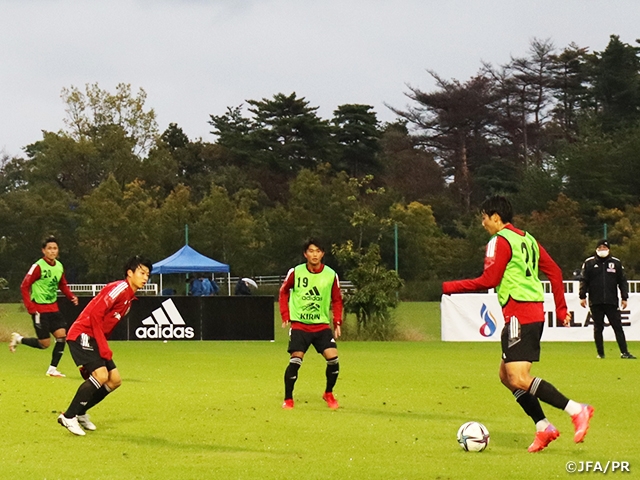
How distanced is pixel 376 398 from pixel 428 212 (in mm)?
47874

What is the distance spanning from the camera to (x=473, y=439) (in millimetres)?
9125

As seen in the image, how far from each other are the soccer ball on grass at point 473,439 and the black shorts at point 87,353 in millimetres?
3401

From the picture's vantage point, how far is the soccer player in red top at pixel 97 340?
33.3ft

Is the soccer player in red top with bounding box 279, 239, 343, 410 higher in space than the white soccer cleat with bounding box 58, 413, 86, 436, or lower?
higher

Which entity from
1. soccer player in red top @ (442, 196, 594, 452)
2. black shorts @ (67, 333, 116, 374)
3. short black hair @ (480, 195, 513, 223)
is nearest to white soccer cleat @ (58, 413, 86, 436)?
black shorts @ (67, 333, 116, 374)

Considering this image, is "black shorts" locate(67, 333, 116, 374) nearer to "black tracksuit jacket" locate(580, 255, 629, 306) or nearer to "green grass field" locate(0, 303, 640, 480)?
"green grass field" locate(0, 303, 640, 480)

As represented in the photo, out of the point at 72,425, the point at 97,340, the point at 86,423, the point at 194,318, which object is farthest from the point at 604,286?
the point at 72,425

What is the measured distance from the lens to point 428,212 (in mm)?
61094

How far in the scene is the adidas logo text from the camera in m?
26.8

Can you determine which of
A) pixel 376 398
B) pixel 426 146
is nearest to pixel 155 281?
pixel 376 398

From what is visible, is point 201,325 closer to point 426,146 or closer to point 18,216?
point 18,216

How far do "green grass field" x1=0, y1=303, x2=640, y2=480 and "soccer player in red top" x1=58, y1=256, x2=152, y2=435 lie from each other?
0.27 meters

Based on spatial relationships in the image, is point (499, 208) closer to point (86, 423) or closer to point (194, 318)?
point (86, 423)

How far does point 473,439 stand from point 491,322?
17185 millimetres
